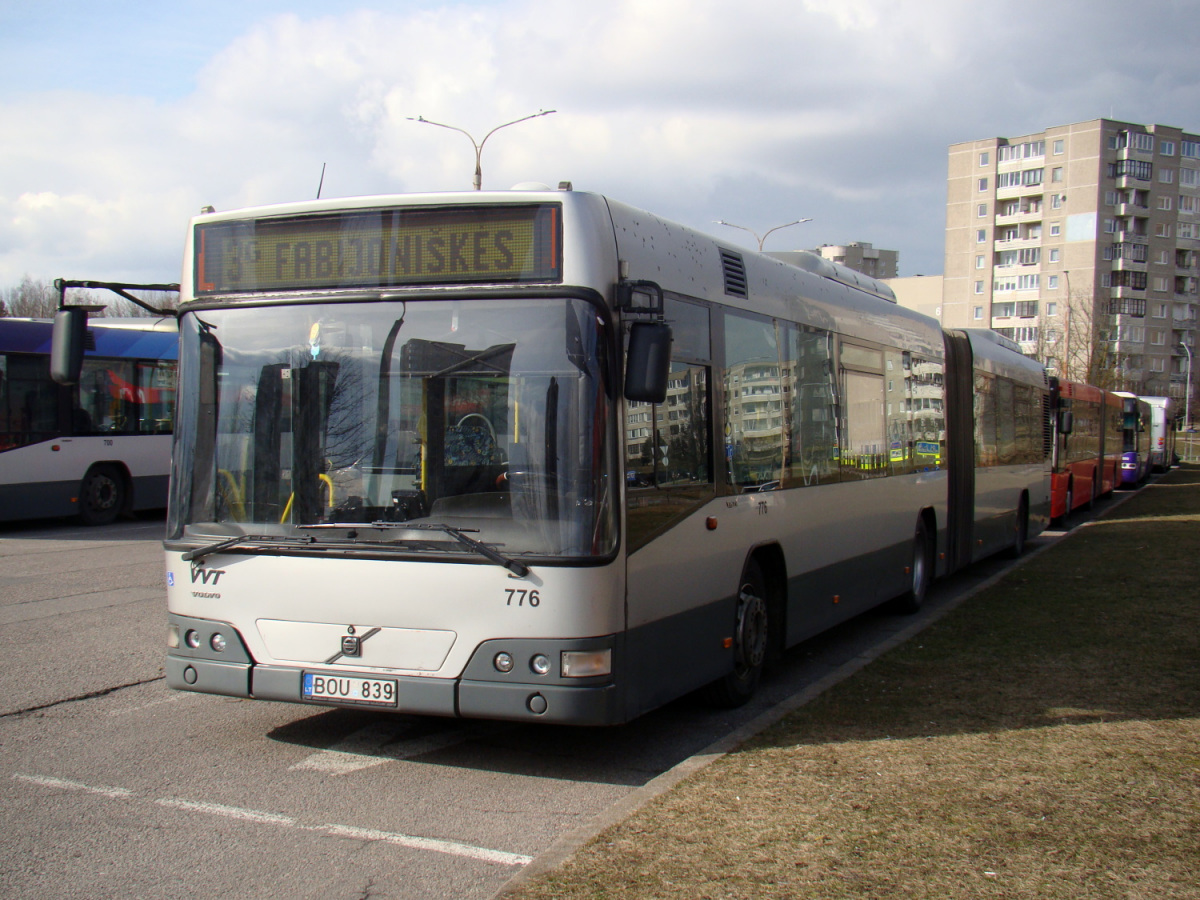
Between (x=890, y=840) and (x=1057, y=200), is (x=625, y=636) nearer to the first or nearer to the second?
(x=890, y=840)

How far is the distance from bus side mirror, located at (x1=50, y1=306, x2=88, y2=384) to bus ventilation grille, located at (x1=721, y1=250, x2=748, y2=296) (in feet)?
12.5

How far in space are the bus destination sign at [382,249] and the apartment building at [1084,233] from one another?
101 meters

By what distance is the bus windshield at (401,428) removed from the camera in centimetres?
548

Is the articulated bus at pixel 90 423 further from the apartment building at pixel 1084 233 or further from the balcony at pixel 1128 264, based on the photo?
the balcony at pixel 1128 264

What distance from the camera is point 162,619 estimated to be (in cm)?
1009

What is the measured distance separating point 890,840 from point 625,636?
1606 mm

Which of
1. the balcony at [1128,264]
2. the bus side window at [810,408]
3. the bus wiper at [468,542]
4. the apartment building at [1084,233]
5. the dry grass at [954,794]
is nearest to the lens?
the dry grass at [954,794]

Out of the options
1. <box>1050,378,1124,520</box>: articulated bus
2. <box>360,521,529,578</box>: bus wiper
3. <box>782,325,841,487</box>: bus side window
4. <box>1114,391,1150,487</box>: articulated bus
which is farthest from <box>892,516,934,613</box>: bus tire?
<box>1114,391,1150,487</box>: articulated bus

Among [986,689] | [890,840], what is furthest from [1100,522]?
[890,840]

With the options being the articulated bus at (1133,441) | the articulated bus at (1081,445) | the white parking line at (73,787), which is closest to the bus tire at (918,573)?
the white parking line at (73,787)

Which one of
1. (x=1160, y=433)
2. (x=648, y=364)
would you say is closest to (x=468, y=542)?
(x=648, y=364)

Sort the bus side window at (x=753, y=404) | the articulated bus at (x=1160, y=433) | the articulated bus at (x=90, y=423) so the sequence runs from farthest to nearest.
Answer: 1. the articulated bus at (x=1160, y=433)
2. the articulated bus at (x=90, y=423)
3. the bus side window at (x=753, y=404)

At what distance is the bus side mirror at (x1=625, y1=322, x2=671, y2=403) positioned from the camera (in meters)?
5.43

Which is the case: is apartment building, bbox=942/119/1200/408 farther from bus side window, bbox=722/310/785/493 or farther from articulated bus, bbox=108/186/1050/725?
articulated bus, bbox=108/186/1050/725
